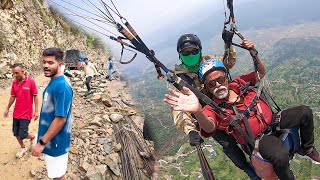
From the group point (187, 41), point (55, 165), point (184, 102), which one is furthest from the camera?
point (187, 41)

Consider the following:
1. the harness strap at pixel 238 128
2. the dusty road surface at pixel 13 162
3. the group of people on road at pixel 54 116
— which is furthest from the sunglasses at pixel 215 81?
the dusty road surface at pixel 13 162

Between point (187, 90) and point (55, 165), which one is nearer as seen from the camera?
point (187, 90)

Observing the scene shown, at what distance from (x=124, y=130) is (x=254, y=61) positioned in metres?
5.56

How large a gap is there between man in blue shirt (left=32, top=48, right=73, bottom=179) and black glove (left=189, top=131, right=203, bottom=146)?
1471 mm

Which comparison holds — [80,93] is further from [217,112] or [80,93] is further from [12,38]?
[217,112]

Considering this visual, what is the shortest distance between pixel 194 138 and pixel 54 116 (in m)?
1.64

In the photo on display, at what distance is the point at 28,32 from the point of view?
53.0ft

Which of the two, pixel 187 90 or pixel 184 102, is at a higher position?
pixel 187 90

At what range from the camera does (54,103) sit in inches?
130

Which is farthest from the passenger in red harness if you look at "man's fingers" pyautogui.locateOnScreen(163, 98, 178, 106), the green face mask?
"man's fingers" pyautogui.locateOnScreen(163, 98, 178, 106)

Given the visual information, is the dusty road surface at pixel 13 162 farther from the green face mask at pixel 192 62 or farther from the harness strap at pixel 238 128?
the harness strap at pixel 238 128

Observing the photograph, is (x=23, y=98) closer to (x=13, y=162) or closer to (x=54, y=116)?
(x=13, y=162)

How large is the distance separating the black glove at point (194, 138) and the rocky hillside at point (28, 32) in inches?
485

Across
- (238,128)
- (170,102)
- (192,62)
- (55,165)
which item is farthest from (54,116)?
(238,128)
